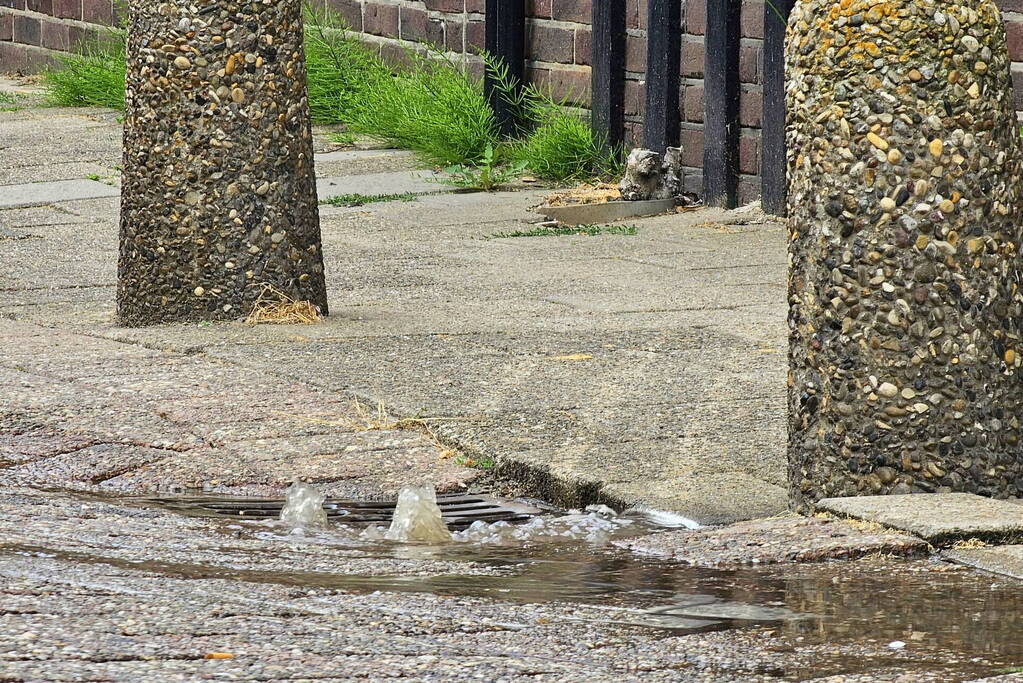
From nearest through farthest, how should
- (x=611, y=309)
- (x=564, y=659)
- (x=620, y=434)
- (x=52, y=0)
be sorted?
(x=564, y=659)
(x=620, y=434)
(x=611, y=309)
(x=52, y=0)

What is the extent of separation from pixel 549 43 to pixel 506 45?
10.5 inches

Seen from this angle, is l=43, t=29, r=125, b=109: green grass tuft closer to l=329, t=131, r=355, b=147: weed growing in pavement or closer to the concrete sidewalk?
l=329, t=131, r=355, b=147: weed growing in pavement

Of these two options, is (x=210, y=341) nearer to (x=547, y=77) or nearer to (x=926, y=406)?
(x=926, y=406)

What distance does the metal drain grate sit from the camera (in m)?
3.90

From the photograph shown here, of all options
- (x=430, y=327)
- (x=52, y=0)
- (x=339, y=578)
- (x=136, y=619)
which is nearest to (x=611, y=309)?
(x=430, y=327)

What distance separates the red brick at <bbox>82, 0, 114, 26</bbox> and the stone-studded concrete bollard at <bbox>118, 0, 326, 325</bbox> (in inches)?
345

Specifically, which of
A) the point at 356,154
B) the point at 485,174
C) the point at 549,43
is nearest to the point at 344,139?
the point at 356,154

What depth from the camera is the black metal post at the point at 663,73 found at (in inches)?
369

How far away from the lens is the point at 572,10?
10234 millimetres

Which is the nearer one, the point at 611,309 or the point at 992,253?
the point at 992,253

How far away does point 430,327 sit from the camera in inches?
234

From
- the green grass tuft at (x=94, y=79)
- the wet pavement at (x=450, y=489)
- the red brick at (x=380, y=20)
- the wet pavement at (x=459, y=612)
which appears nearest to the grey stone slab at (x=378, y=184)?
the red brick at (x=380, y=20)

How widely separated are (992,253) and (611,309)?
292 centimetres

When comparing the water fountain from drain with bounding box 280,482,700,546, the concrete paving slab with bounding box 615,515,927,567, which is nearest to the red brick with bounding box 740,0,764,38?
the water fountain from drain with bounding box 280,482,700,546
